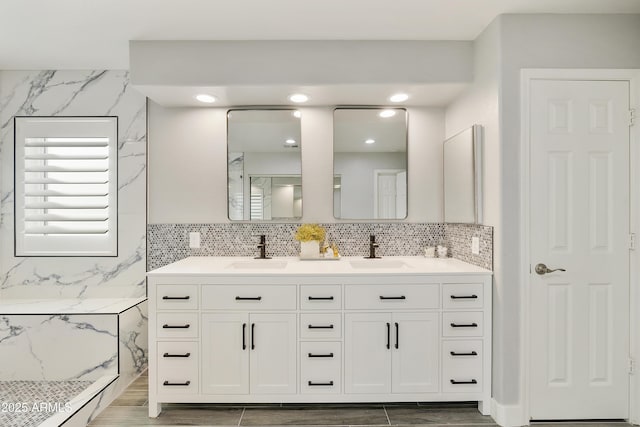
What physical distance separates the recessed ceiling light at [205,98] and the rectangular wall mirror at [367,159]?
0.98m

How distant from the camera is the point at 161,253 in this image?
322 centimetres

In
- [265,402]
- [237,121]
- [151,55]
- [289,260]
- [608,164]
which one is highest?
[151,55]

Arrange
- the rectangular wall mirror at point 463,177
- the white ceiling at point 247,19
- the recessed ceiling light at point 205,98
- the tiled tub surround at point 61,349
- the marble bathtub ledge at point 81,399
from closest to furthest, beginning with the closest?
the marble bathtub ledge at point 81,399 → the white ceiling at point 247,19 → the rectangular wall mirror at point 463,177 → the tiled tub surround at point 61,349 → the recessed ceiling light at point 205,98

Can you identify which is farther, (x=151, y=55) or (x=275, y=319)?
(x=151, y=55)

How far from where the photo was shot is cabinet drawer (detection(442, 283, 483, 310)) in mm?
2445

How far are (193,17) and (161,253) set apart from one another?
6.06ft

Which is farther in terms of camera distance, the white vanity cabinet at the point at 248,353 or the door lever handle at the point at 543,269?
the white vanity cabinet at the point at 248,353

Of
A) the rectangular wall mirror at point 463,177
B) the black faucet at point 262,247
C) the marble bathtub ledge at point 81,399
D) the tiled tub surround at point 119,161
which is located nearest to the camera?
the marble bathtub ledge at point 81,399

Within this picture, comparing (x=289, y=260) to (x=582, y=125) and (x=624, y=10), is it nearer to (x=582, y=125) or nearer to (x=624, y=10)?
(x=582, y=125)

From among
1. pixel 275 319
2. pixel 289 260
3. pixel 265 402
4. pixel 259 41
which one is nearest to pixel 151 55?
pixel 259 41

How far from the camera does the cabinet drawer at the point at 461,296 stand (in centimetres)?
245

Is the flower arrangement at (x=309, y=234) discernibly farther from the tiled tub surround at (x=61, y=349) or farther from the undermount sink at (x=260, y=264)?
the tiled tub surround at (x=61, y=349)

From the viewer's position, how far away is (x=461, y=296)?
2.45 m

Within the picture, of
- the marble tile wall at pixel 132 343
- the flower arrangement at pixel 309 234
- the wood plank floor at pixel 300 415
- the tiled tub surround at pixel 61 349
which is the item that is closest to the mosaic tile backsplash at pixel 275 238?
the flower arrangement at pixel 309 234
